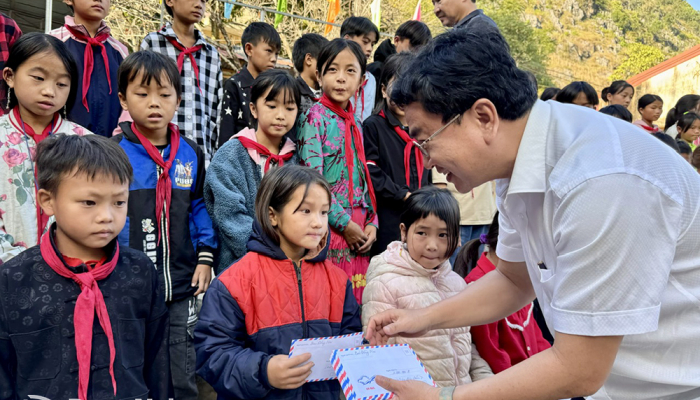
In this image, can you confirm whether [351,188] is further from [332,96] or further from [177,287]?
[177,287]

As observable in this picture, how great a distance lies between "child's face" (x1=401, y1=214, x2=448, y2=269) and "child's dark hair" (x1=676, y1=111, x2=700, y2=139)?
6185 millimetres

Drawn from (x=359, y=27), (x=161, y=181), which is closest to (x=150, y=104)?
(x=161, y=181)

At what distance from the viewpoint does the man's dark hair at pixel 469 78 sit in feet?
4.88

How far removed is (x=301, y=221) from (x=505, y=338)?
143 centimetres

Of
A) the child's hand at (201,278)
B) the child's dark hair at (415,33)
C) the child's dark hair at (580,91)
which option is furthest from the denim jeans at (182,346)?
the child's dark hair at (580,91)

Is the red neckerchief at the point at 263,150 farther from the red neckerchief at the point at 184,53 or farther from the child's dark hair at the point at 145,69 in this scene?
the red neckerchief at the point at 184,53

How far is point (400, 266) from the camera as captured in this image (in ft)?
9.51

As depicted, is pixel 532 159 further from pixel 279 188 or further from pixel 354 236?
pixel 354 236

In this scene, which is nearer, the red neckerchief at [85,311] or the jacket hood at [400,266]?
the red neckerchief at [85,311]

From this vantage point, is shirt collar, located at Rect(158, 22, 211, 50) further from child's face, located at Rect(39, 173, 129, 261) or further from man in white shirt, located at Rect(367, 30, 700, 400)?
man in white shirt, located at Rect(367, 30, 700, 400)

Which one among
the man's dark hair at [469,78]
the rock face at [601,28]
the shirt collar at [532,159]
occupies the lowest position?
the shirt collar at [532,159]

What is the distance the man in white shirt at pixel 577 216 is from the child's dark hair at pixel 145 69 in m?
1.79

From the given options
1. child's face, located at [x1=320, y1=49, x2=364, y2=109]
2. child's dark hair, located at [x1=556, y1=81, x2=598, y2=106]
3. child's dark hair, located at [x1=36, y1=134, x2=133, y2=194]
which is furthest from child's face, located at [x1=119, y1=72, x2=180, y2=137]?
child's dark hair, located at [x1=556, y1=81, x2=598, y2=106]

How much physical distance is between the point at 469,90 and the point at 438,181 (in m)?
2.89
